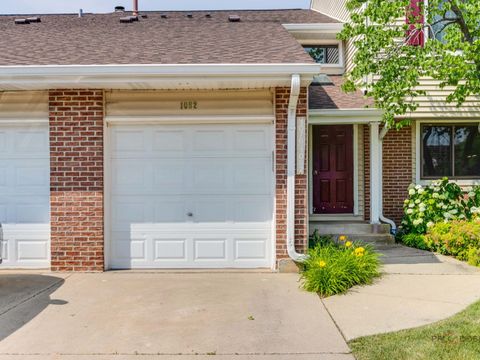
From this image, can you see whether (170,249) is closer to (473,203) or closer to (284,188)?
(284,188)

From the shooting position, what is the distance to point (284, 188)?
6.84m

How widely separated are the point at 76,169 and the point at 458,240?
653 centimetres

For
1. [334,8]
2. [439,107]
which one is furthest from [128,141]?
[334,8]

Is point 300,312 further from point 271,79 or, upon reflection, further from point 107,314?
point 271,79

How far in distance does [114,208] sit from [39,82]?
221 cm

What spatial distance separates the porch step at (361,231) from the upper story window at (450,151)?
2.04 meters

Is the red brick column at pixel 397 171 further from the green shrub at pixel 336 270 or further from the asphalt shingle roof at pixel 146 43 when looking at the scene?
the asphalt shingle roof at pixel 146 43

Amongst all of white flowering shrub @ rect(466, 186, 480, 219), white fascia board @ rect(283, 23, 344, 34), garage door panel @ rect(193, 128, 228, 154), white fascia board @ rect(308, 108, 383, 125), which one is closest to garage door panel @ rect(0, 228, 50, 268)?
garage door panel @ rect(193, 128, 228, 154)

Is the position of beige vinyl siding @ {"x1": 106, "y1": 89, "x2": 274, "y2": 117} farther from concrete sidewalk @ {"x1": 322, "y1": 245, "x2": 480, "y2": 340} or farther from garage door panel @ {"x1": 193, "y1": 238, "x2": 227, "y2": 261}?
concrete sidewalk @ {"x1": 322, "y1": 245, "x2": 480, "y2": 340}

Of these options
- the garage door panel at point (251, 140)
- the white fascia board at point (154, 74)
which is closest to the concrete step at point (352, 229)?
the garage door panel at point (251, 140)

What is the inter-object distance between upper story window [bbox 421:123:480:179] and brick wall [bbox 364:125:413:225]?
37cm

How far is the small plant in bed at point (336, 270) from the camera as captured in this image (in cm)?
579

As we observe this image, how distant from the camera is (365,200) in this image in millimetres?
9797

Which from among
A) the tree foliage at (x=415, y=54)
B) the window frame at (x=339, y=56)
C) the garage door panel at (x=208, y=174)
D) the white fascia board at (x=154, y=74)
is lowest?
the garage door panel at (x=208, y=174)
